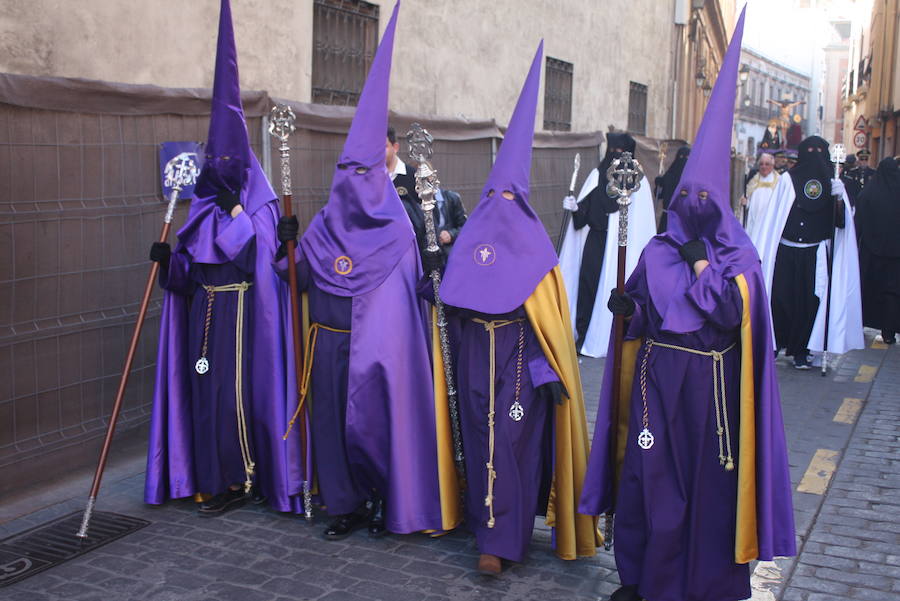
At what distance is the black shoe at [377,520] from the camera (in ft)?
16.6

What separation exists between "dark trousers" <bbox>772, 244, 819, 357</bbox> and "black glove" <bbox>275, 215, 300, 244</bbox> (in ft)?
19.1

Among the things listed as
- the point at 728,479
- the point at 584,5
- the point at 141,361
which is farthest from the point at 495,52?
the point at 728,479

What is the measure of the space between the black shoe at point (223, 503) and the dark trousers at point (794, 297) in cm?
575

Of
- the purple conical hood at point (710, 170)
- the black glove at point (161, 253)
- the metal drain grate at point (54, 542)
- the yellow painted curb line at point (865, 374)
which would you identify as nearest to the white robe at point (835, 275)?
the yellow painted curb line at point (865, 374)

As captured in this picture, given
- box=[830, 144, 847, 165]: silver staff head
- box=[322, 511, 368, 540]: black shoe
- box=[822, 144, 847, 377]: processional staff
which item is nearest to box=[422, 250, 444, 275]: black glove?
box=[322, 511, 368, 540]: black shoe

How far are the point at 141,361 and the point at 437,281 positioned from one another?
8.61ft

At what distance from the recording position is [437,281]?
4.83 meters

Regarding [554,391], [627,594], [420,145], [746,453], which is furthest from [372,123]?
[627,594]

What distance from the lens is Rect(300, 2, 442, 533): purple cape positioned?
4.89 meters

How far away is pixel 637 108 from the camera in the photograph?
61.5ft

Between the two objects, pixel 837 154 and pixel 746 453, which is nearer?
Answer: pixel 746 453

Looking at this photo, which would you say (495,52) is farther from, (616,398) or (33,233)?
(616,398)

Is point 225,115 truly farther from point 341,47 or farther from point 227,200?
point 341,47

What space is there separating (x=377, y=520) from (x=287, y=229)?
1.62 metres
